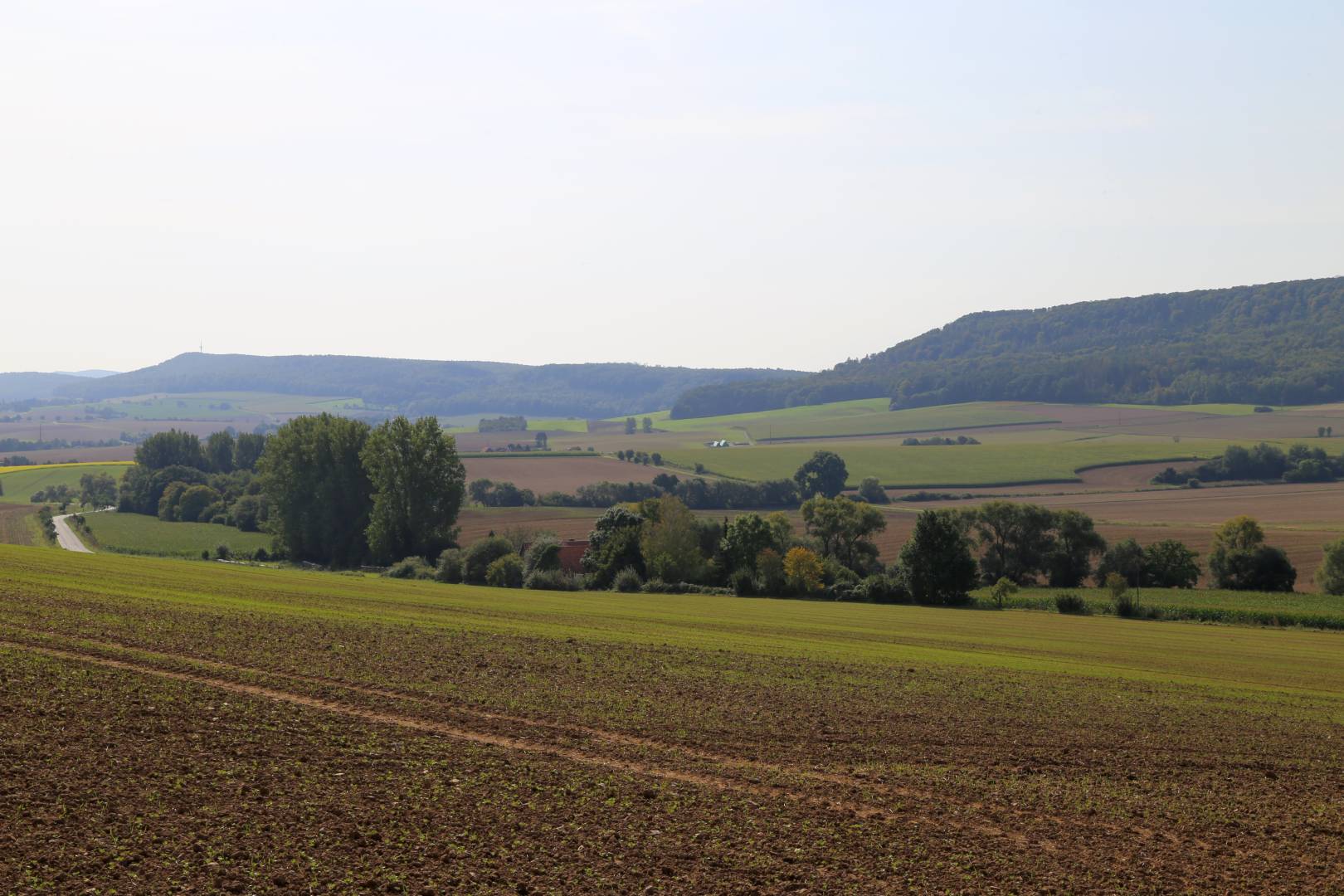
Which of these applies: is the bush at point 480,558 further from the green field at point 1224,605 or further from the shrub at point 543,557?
the green field at point 1224,605

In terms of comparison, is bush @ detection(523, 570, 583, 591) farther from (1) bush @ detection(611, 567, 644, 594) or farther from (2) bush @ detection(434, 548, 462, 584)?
(2) bush @ detection(434, 548, 462, 584)

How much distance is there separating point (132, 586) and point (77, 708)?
59.9 feet

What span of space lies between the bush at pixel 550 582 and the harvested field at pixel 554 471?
5787cm

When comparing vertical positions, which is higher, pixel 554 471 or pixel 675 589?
pixel 554 471

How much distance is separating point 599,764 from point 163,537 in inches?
3711

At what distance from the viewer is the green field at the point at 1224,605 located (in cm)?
5903

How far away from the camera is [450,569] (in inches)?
3002

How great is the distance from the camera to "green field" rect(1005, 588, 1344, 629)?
59.0 meters

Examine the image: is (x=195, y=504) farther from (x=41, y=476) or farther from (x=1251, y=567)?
(x=1251, y=567)

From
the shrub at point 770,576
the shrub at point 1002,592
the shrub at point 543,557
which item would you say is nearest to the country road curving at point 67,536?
the shrub at point 543,557

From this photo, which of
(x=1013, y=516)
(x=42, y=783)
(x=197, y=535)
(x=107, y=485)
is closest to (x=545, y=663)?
(x=42, y=783)

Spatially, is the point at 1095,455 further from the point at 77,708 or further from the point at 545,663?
the point at 77,708

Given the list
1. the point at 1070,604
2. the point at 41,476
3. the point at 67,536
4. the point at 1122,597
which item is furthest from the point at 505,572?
the point at 41,476

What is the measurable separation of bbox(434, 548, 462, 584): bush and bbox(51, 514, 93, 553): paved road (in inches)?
1004
